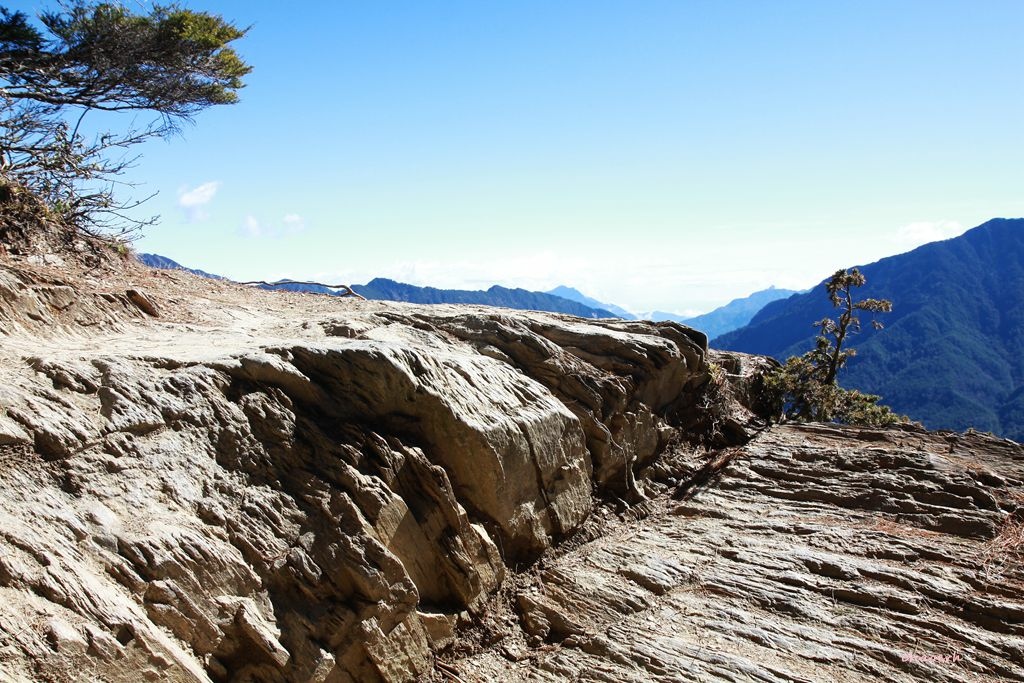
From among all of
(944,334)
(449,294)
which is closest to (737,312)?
(944,334)

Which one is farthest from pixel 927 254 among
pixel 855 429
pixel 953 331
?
pixel 855 429

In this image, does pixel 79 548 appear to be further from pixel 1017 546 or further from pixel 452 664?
pixel 1017 546

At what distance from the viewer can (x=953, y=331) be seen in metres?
83.1

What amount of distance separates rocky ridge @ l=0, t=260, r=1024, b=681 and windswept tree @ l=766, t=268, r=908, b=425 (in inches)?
158

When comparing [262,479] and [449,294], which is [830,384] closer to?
[262,479]

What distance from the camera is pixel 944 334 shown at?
82.5 meters

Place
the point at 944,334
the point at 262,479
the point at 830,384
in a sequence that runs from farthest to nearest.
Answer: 1. the point at 944,334
2. the point at 830,384
3. the point at 262,479

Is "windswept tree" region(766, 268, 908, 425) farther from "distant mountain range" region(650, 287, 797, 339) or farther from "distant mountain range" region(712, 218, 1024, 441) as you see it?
"distant mountain range" region(650, 287, 797, 339)

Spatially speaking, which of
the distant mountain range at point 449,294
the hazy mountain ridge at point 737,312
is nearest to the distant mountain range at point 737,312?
the hazy mountain ridge at point 737,312

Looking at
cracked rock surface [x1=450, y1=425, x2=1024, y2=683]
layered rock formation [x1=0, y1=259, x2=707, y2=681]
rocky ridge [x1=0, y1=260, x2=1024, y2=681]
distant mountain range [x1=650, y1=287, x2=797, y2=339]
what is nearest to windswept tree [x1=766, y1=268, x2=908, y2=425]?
cracked rock surface [x1=450, y1=425, x2=1024, y2=683]

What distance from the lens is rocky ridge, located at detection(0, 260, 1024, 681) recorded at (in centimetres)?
570

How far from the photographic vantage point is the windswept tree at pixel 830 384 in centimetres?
1653

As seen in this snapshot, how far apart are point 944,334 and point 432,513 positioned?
300 ft

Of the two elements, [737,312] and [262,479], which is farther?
[737,312]
